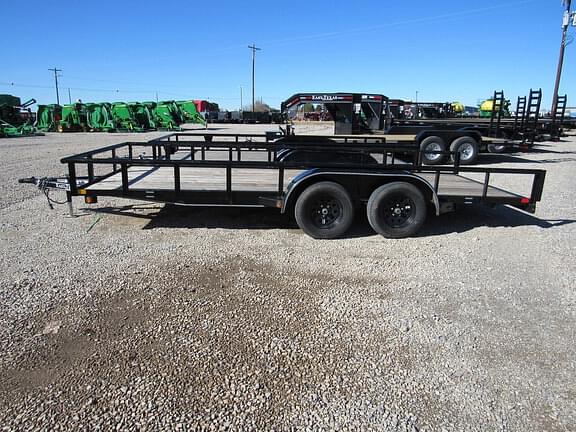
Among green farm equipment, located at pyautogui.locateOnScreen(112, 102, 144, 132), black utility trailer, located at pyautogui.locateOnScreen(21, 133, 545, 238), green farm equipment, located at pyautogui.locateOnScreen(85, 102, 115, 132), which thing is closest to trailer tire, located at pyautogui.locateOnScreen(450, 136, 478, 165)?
black utility trailer, located at pyautogui.locateOnScreen(21, 133, 545, 238)

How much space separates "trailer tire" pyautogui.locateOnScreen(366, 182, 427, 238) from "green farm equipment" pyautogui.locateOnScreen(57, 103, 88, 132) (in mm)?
32919

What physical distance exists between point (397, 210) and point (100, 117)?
105ft

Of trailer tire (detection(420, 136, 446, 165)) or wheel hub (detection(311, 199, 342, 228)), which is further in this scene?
trailer tire (detection(420, 136, 446, 165))

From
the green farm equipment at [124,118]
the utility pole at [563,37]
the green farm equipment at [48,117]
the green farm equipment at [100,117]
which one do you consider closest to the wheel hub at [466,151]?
the utility pole at [563,37]

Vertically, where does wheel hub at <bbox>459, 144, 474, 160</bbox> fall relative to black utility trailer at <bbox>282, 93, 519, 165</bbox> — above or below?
below

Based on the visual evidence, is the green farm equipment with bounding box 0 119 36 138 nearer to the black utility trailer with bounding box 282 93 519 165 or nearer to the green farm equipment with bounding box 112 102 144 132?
the green farm equipment with bounding box 112 102 144 132

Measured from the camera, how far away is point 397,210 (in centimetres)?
553

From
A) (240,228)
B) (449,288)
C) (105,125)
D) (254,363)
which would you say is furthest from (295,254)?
(105,125)

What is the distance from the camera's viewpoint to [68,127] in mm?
33125

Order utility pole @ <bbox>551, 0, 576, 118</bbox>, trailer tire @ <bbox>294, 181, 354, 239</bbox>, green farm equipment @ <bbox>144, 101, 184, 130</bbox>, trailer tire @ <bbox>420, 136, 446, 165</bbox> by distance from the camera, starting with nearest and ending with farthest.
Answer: trailer tire @ <bbox>294, 181, 354, 239</bbox>
trailer tire @ <bbox>420, 136, 446, 165</bbox>
utility pole @ <bbox>551, 0, 576, 118</bbox>
green farm equipment @ <bbox>144, 101, 184, 130</bbox>

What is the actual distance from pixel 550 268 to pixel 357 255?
201cm

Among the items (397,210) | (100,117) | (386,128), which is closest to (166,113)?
(100,117)

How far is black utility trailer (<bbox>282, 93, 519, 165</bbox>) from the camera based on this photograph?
14.0m

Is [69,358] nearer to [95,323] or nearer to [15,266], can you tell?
[95,323]
